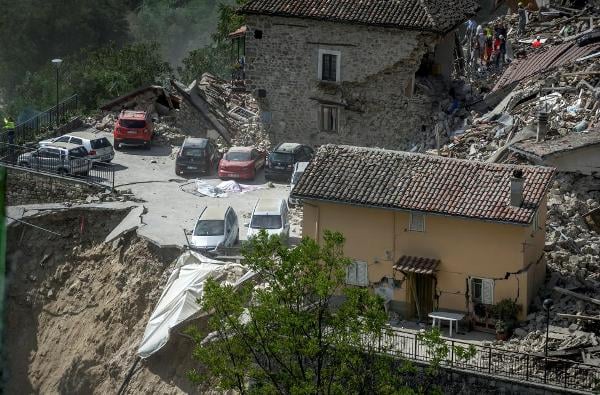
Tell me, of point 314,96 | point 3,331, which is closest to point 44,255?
point 3,331

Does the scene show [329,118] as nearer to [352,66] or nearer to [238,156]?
[352,66]

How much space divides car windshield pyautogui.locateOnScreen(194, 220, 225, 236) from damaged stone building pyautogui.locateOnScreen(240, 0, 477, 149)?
11.6 metres

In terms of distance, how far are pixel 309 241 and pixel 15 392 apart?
63.5ft

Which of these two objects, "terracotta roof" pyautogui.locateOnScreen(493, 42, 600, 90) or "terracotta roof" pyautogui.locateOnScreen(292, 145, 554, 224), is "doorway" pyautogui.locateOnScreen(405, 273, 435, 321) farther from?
"terracotta roof" pyautogui.locateOnScreen(493, 42, 600, 90)

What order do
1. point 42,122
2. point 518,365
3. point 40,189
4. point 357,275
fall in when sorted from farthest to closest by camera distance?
point 42,122 → point 40,189 → point 357,275 → point 518,365

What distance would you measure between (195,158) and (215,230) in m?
9.69

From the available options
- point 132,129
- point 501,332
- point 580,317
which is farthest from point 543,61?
point 501,332

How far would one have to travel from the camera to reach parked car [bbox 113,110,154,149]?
59906mm

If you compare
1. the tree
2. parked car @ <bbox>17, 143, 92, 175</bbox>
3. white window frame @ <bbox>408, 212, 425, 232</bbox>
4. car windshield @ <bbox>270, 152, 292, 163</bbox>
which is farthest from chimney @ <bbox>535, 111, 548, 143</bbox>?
parked car @ <bbox>17, 143, 92, 175</bbox>

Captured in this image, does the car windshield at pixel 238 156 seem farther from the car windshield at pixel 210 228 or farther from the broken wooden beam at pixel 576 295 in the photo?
the broken wooden beam at pixel 576 295

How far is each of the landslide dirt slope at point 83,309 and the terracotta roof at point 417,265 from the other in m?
7.32

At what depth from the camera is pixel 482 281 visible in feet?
135

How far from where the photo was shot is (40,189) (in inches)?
2223

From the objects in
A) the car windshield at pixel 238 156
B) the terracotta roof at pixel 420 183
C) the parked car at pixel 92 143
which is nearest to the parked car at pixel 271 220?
the terracotta roof at pixel 420 183
